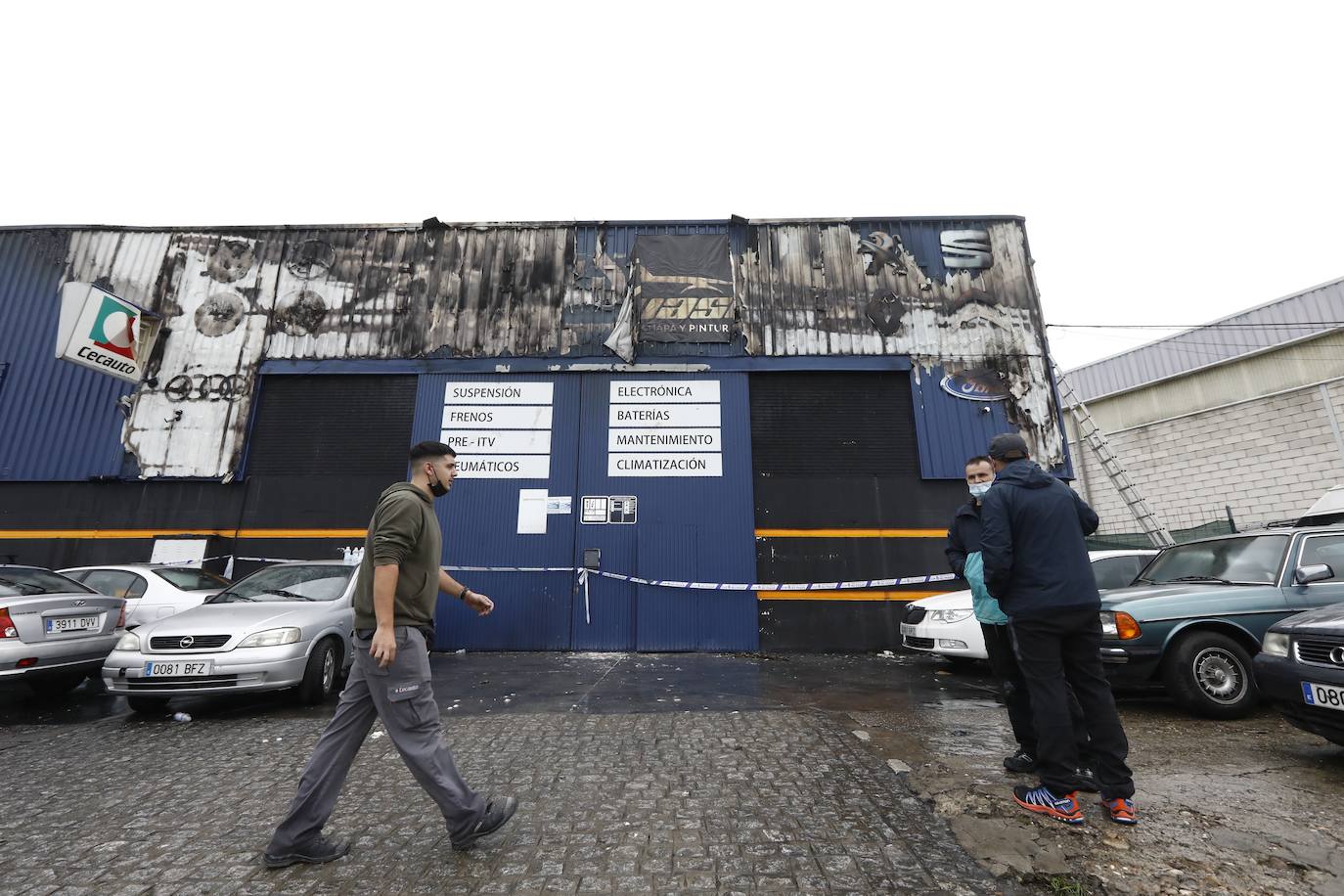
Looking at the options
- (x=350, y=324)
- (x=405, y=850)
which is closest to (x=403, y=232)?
(x=350, y=324)

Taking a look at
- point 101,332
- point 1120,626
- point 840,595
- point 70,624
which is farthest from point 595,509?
point 101,332

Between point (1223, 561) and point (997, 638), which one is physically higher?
point (1223, 561)

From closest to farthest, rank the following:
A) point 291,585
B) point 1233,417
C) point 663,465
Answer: point 291,585, point 663,465, point 1233,417

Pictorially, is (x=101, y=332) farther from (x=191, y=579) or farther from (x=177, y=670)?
(x=177, y=670)

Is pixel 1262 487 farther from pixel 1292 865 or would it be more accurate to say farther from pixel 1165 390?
pixel 1292 865

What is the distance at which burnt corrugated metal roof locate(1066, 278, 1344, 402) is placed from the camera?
44.4ft

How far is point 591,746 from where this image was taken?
4059 millimetres

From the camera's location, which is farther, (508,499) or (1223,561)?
(508,499)

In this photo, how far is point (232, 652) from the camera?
16.9 ft

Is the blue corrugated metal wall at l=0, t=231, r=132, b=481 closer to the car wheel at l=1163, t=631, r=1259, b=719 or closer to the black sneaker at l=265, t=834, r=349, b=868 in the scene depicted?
the black sneaker at l=265, t=834, r=349, b=868

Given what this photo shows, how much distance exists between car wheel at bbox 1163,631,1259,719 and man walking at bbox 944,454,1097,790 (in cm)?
216

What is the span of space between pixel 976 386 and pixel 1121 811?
29.1 feet

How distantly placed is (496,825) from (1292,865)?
3.33 m

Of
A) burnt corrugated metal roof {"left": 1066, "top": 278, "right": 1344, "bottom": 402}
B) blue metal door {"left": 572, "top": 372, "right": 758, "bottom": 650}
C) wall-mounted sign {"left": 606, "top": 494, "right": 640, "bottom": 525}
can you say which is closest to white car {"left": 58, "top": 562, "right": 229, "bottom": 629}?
blue metal door {"left": 572, "top": 372, "right": 758, "bottom": 650}
